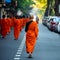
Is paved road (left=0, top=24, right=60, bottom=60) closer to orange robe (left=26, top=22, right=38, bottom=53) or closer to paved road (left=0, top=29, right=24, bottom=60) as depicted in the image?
paved road (left=0, top=29, right=24, bottom=60)

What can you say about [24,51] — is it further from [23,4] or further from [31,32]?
[23,4]

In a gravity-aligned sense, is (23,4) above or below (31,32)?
below

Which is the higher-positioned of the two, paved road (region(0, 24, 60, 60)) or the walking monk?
the walking monk

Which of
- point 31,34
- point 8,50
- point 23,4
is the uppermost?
point 31,34

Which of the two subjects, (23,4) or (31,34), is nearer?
(31,34)

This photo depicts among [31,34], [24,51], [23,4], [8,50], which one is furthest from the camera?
[23,4]

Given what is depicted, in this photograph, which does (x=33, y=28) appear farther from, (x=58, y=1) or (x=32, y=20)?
(x=58, y=1)

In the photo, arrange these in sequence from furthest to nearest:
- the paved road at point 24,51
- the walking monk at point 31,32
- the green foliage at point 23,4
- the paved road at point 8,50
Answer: the green foliage at point 23,4, the paved road at point 8,50, the walking monk at point 31,32, the paved road at point 24,51

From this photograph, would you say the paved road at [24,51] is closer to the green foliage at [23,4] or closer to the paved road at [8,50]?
the paved road at [8,50]

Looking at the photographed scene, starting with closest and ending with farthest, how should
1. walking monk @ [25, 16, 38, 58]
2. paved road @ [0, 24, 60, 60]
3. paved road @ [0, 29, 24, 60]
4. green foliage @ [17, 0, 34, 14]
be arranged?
paved road @ [0, 24, 60, 60] → walking monk @ [25, 16, 38, 58] → paved road @ [0, 29, 24, 60] → green foliage @ [17, 0, 34, 14]

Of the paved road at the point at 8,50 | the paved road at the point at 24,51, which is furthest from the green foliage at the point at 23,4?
the paved road at the point at 24,51

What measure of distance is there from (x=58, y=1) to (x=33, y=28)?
48630mm

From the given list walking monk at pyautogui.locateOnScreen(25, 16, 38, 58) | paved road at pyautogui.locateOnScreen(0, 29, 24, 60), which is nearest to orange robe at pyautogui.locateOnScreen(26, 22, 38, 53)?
walking monk at pyautogui.locateOnScreen(25, 16, 38, 58)

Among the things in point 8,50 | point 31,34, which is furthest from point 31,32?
point 8,50
